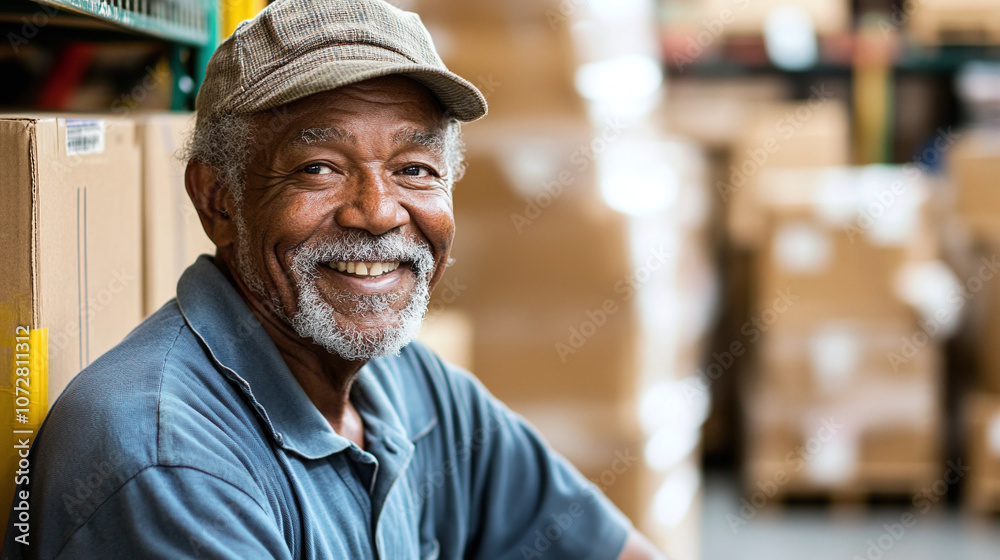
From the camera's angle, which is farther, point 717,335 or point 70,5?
point 717,335

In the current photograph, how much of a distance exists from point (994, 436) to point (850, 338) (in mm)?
750

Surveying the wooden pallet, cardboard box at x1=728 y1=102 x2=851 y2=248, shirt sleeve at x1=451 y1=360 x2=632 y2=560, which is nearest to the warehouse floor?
the wooden pallet

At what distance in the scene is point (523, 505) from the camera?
1.85 meters

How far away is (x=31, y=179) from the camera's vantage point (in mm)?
1311

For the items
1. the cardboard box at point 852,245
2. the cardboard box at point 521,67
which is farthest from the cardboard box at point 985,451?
the cardboard box at point 521,67

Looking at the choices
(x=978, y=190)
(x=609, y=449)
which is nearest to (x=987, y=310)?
(x=978, y=190)

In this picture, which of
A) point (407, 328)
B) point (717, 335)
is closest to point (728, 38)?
point (717, 335)

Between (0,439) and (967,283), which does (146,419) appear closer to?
(0,439)

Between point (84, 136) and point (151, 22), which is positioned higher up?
point (151, 22)

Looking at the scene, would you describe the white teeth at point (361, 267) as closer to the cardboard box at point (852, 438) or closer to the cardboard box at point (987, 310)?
the cardboard box at point (852, 438)

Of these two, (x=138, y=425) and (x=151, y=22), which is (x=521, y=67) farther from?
(x=138, y=425)

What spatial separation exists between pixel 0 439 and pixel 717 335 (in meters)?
4.30

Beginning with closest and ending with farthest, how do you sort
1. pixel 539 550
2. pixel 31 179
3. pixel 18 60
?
pixel 31 179
pixel 539 550
pixel 18 60

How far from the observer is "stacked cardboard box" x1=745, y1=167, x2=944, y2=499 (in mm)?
4355
